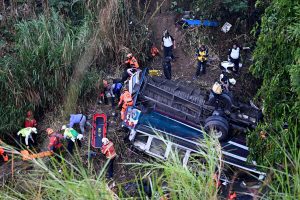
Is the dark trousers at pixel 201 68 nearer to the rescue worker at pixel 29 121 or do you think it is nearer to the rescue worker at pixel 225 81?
the rescue worker at pixel 225 81

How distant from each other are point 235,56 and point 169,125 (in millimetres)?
3370

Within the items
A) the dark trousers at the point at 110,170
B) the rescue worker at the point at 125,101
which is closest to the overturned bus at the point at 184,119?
the rescue worker at the point at 125,101

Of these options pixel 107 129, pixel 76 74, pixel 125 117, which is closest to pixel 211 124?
pixel 125 117

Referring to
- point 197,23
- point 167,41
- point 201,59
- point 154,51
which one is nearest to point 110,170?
point 201,59

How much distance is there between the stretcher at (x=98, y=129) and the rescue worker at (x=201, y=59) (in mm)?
3067

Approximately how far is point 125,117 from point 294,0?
4.65 meters

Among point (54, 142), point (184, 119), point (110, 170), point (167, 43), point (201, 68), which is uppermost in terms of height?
point (167, 43)

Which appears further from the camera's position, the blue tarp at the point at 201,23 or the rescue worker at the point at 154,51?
the blue tarp at the point at 201,23

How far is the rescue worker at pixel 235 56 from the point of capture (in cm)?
1190

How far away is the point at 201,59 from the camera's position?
12.0 metres

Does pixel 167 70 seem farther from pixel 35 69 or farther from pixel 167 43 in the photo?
pixel 35 69

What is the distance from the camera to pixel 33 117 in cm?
1119

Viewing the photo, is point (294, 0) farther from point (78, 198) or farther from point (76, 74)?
point (76, 74)

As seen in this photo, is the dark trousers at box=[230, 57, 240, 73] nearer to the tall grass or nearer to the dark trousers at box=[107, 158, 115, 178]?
the tall grass
